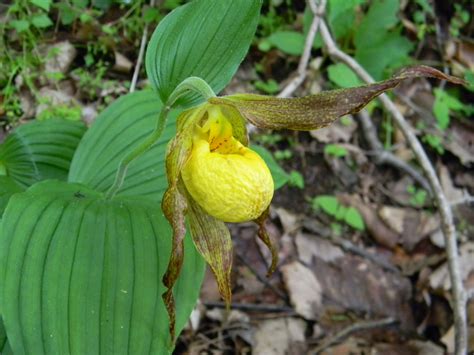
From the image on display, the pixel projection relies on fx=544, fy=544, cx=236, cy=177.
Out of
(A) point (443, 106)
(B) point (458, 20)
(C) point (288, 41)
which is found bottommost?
(A) point (443, 106)

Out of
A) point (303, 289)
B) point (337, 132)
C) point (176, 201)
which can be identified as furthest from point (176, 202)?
point (337, 132)

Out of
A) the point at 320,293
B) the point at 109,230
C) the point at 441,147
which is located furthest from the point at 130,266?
the point at 441,147

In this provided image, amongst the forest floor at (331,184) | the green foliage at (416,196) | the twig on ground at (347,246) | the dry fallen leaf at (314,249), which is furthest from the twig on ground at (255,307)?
the green foliage at (416,196)

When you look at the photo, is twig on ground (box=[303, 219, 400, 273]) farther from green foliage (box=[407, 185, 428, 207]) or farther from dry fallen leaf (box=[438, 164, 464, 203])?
dry fallen leaf (box=[438, 164, 464, 203])

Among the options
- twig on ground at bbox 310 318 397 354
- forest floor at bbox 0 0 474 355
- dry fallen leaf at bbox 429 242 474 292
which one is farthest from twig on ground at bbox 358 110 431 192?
twig on ground at bbox 310 318 397 354

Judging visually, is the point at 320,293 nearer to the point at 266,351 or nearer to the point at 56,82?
the point at 266,351

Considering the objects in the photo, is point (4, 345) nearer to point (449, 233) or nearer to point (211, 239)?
point (211, 239)

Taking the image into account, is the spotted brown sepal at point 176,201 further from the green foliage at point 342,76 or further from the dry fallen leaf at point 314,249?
the green foliage at point 342,76
